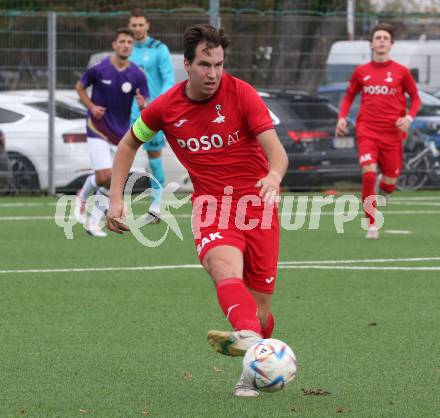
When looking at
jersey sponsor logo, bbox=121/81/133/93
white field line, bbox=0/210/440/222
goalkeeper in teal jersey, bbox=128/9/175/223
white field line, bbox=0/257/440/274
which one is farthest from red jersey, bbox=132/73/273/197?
white field line, bbox=0/210/440/222

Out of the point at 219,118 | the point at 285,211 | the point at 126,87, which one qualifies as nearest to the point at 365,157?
the point at 126,87

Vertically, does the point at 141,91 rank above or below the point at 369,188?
above

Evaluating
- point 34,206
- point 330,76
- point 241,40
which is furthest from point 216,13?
point 34,206

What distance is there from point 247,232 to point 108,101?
786 cm

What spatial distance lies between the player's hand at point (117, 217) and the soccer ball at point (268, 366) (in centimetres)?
106

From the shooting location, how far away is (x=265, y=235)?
23.0 ft

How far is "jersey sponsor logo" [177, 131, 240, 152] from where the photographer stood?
7.00 metres

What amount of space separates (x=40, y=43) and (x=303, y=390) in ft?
47.7

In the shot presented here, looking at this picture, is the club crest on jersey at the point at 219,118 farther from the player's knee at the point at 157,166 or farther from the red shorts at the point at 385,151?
the player's knee at the point at 157,166

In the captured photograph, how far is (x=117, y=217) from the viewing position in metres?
6.88

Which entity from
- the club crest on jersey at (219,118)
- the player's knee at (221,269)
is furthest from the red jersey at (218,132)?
the player's knee at (221,269)

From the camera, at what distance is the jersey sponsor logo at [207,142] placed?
23.0 ft

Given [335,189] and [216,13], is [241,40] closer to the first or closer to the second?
[216,13]

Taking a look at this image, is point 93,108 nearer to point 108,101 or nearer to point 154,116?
point 108,101
